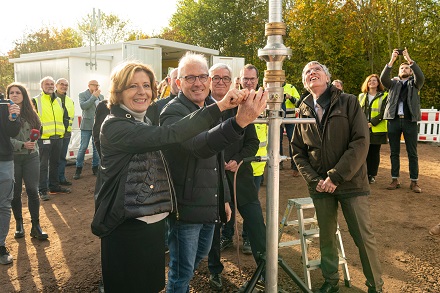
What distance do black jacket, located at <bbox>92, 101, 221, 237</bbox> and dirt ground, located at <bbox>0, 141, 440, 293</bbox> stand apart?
1.81 metres

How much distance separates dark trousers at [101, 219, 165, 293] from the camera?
7.63ft

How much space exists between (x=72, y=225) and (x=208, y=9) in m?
25.2

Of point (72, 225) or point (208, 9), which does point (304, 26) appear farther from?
point (72, 225)

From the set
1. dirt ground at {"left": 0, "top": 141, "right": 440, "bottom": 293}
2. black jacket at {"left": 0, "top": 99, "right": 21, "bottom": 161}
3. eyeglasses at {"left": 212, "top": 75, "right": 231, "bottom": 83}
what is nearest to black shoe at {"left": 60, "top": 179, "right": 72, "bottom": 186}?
dirt ground at {"left": 0, "top": 141, "right": 440, "bottom": 293}

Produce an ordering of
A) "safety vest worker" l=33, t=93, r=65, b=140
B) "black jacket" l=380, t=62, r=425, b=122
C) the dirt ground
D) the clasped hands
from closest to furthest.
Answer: the clasped hands, the dirt ground, "black jacket" l=380, t=62, r=425, b=122, "safety vest worker" l=33, t=93, r=65, b=140

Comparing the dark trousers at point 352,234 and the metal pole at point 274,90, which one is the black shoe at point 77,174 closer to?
the dark trousers at point 352,234

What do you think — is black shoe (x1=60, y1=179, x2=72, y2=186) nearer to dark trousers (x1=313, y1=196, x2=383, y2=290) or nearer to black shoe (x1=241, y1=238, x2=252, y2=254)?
black shoe (x1=241, y1=238, x2=252, y2=254)

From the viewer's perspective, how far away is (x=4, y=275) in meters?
4.14

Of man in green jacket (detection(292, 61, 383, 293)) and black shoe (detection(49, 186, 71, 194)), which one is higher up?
man in green jacket (detection(292, 61, 383, 293))

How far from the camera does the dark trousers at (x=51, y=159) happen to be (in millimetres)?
7227

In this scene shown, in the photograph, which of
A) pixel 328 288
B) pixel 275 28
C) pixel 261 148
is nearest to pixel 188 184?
pixel 275 28

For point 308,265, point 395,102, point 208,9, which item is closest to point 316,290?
point 308,265

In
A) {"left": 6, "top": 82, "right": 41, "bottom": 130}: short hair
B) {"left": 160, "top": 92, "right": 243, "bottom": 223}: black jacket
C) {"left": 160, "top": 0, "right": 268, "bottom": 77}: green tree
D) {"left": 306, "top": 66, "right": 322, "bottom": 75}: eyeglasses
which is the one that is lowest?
{"left": 160, "top": 92, "right": 243, "bottom": 223}: black jacket

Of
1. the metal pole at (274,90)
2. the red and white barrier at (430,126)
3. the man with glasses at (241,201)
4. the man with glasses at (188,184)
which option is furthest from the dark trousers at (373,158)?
the red and white barrier at (430,126)
